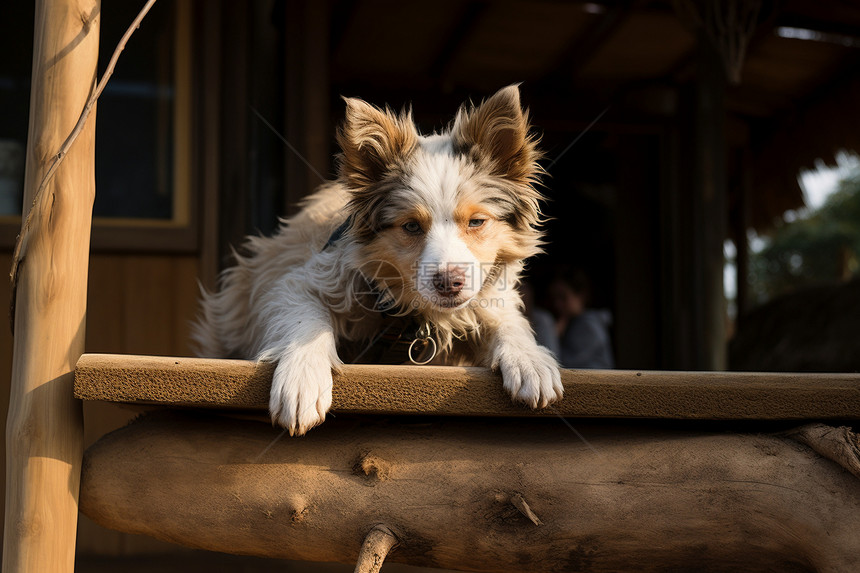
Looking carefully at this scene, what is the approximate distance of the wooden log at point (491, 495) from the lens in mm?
1991

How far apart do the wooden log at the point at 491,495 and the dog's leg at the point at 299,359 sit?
0.23 m

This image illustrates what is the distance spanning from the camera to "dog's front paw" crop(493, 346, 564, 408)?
6.48 feet

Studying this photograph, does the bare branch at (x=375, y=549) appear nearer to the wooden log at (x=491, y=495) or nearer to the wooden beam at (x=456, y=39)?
the wooden log at (x=491, y=495)

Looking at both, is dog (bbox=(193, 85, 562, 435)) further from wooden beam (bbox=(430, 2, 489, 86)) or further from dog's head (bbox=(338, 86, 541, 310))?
wooden beam (bbox=(430, 2, 489, 86))

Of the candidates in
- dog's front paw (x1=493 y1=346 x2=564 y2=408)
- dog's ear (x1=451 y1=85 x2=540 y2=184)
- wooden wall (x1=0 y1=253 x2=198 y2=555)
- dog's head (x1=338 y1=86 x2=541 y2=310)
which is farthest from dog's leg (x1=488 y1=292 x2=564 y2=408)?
wooden wall (x1=0 y1=253 x2=198 y2=555)

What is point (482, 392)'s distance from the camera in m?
2.02

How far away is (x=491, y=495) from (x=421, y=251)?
2.71ft

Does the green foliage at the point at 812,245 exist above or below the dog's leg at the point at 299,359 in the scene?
above

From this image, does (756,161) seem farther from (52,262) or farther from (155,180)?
(52,262)

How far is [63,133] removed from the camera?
2164 millimetres

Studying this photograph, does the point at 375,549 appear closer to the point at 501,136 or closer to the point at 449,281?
the point at 449,281

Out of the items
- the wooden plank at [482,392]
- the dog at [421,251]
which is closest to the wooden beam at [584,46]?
the dog at [421,251]

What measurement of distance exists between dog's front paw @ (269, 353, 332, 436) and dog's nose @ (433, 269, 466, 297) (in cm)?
48

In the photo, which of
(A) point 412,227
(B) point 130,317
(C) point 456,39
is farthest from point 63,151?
(C) point 456,39
